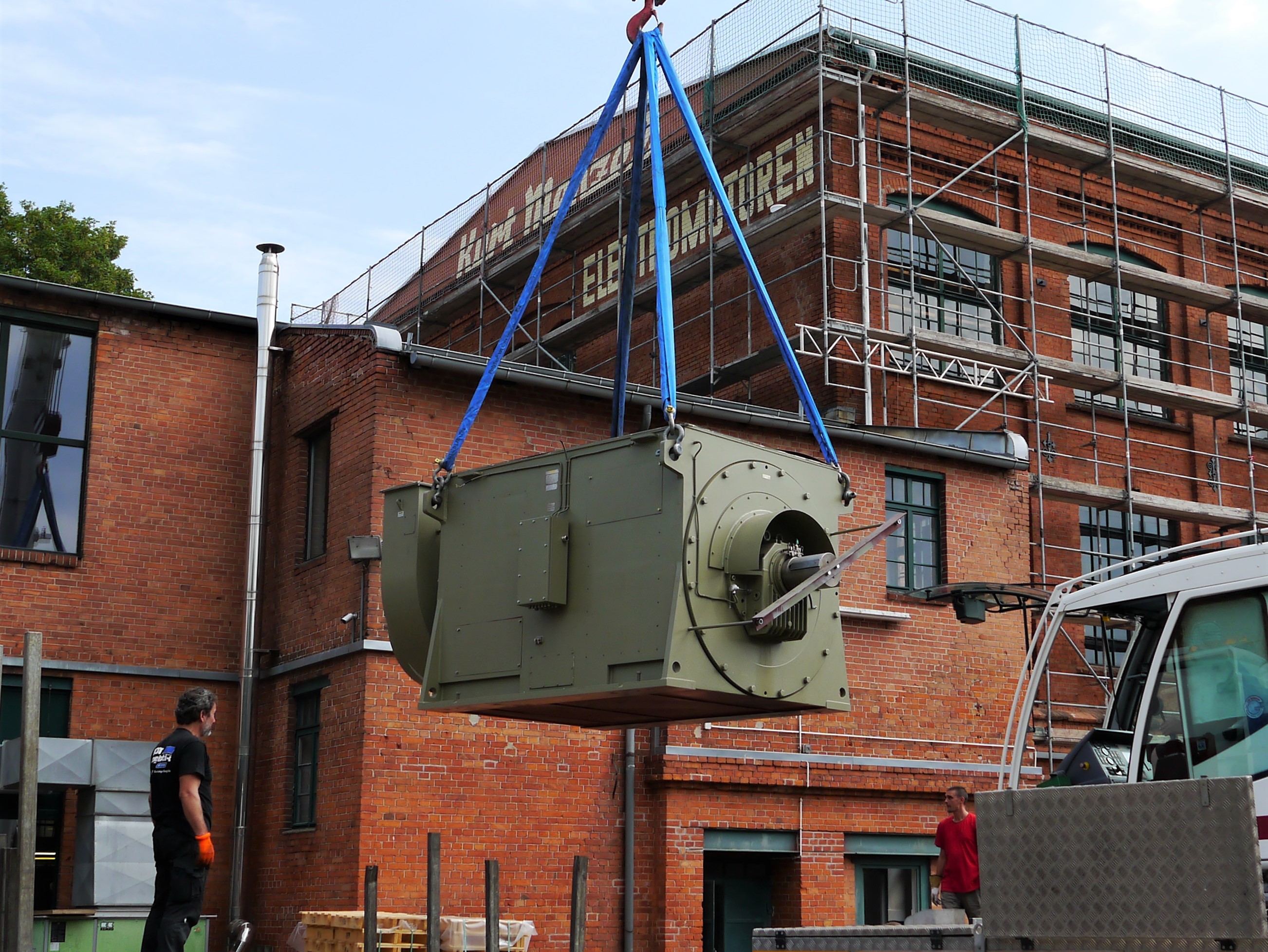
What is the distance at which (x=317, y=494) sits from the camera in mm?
17000

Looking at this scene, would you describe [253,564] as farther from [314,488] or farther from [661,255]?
[661,255]

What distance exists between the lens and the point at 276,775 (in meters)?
16.4

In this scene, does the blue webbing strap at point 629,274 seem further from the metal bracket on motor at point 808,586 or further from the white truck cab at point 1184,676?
the white truck cab at point 1184,676

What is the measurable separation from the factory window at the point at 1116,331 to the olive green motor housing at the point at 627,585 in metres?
17.5

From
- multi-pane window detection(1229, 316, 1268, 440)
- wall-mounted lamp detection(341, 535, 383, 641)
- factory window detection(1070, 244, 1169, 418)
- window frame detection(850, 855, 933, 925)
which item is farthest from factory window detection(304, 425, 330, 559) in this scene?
multi-pane window detection(1229, 316, 1268, 440)

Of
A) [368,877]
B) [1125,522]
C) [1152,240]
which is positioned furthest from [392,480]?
[1152,240]

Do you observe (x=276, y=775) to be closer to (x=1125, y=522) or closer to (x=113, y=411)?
(x=113, y=411)

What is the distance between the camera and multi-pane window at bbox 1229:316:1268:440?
25172 millimetres

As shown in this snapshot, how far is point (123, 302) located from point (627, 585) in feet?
39.5

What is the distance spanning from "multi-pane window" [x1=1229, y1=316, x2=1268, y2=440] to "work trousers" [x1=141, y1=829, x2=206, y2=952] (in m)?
21.0

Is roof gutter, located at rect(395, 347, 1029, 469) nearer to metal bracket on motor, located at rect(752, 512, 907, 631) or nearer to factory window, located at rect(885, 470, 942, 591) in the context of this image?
factory window, located at rect(885, 470, 942, 591)

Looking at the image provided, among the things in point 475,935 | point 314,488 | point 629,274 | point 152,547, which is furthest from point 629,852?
point 629,274

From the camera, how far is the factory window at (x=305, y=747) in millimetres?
15797

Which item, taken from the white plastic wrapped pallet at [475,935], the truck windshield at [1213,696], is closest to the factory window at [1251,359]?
the white plastic wrapped pallet at [475,935]
